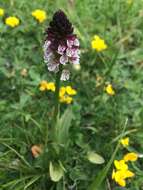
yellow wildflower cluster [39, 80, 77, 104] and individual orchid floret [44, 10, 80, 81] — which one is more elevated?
individual orchid floret [44, 10, 80, 81]

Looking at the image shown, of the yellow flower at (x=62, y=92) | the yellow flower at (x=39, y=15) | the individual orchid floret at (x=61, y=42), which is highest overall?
the yellow flower at (x=39, y=15)

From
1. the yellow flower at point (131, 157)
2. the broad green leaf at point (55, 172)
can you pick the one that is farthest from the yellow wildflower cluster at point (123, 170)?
the broad green leaf at point (55, 172)

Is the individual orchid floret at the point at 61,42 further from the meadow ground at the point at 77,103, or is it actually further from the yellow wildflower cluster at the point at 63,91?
the yellow wildflower cluster at the point at 63,91

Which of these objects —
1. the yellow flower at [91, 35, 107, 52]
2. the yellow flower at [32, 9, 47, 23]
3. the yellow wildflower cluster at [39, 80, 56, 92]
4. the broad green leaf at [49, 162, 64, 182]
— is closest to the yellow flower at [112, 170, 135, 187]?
the broad green leaf at [49, 162, 64, 182]

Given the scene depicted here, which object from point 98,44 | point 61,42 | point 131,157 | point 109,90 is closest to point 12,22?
point 98,44

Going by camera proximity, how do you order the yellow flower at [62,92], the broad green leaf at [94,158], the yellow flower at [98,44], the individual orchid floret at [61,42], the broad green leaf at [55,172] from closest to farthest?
the individual orchid floret at [61,42], the broad green leaf at [55,172], the broad green leaf at [94,158], the yellow flower at [62,92], the yellow flower at [98,44]

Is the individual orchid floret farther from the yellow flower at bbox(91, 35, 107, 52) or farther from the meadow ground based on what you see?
the yellow flower at bbox(91, 35, 107, 52)
